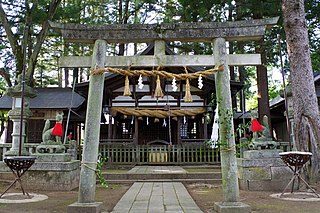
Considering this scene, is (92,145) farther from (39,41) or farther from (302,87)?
(39,41)

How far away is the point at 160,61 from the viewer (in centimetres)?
502

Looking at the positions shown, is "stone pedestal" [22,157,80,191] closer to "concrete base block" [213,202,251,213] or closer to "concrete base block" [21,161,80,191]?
"concrete base block" [21,161,80,191]

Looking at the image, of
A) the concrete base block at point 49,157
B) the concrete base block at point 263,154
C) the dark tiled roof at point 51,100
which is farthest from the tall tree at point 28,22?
the concrete base block at point 263,154

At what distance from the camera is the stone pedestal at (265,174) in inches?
290

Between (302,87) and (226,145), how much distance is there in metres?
3.83

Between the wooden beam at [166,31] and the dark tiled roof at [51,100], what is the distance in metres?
10.8

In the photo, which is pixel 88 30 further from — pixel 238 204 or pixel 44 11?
pixel 44 11

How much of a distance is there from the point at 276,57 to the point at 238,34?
9368 millimetres

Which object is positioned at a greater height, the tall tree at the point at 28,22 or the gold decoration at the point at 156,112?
the tall tree at the point at 28,22

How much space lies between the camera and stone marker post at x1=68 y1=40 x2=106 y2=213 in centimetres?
451

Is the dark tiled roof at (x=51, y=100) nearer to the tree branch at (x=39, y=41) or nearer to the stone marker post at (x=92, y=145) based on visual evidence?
the tree branch at (x=39, y=41)

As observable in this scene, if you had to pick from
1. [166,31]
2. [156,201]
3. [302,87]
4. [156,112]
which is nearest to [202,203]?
[156,201]

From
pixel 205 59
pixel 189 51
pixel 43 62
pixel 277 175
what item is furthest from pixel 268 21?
pixel 43 62

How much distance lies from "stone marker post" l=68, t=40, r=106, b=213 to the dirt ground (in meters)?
0.66
